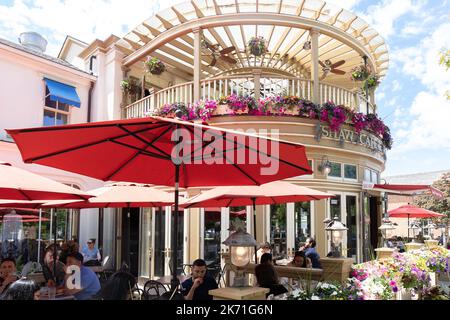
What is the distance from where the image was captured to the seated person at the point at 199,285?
4938mm

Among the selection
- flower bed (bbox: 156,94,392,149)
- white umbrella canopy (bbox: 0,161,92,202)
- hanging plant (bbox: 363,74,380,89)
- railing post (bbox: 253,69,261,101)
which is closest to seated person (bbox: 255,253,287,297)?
white umbrella canopy (bbox: 0,161,92,202)

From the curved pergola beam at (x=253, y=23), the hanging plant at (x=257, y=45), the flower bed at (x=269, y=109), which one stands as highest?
the curved pergola beam at (x=253, y=23)

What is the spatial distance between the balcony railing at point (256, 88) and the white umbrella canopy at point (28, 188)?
6.35 metres

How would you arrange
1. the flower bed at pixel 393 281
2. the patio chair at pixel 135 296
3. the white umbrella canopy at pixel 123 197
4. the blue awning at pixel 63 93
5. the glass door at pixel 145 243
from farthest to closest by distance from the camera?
the blue awning at pixel 63 93
the glass door at pixel 145 243
the white umbrella canopy at pixel 123 197
the patio chair at pixel 135 296
the flower bed at pixel 393 281

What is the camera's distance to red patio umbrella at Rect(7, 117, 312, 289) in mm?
3623

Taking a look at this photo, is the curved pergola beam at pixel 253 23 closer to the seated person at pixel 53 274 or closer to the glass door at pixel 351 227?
the glass door at pixel 351 227

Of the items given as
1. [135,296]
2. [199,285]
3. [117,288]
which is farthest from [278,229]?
[117,288]

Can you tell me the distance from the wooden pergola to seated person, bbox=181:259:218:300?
22.5ft

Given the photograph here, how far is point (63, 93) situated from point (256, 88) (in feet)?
21.5

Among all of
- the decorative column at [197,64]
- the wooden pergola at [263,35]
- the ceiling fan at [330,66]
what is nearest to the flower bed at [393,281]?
the wooden pergola at [263,35]

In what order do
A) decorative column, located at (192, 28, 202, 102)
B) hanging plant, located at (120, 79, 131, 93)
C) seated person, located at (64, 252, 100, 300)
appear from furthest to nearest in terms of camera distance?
hanging plant, located at (120, 79, 131, 93) < decorative column, located at (192, 28, 202, 102) < seated person, located at (64, 252, 100, 300)

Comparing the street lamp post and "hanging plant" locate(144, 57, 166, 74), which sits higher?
"hanging plant" locate(144, 57, 166, 74)

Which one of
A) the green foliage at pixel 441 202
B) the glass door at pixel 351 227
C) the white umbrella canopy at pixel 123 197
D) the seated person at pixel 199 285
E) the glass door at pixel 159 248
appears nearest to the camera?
the seated person at pixel 199 285

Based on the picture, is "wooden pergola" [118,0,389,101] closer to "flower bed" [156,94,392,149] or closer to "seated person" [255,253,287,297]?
"flower bed" [156,94,392,149]
